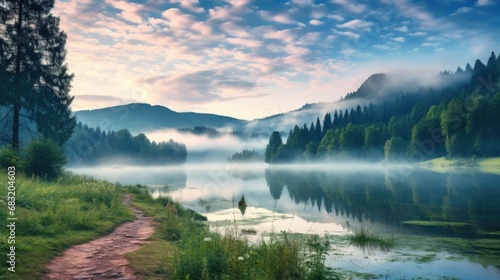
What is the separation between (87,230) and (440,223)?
20.4 metres

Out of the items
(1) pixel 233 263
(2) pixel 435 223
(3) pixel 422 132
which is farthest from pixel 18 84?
(3) pixel 422 132

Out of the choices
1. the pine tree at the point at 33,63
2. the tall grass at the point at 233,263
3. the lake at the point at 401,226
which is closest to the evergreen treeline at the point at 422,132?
the lake at the point at 401,226

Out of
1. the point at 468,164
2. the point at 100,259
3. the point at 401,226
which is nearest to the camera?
the point at 100,259

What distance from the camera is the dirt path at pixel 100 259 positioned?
980 cm

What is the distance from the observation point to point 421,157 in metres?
116

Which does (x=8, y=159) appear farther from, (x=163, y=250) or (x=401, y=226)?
(x=401, y=226)

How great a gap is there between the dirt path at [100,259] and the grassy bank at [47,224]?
1.17ft

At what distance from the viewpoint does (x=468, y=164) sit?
92.8 metres

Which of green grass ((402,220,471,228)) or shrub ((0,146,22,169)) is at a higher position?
shrub ((0,146,22,169))

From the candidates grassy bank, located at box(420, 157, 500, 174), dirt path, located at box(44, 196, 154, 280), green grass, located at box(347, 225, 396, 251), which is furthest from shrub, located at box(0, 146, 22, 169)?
grassy bank, located at box(420, 157, 500, 174)

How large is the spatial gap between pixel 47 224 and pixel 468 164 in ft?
328

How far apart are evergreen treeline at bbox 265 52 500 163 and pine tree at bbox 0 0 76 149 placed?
8665cm

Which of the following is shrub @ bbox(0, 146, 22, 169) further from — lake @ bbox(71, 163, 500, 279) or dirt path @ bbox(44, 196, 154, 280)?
dirt path @ bbox(44, 196, 154, 280)

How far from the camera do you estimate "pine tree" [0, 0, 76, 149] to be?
34438 mm
